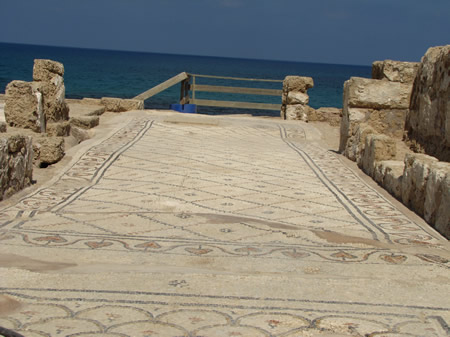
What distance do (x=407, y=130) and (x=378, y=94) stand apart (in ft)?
2.16

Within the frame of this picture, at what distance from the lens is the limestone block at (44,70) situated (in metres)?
8.49

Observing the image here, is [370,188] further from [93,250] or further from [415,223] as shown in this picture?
[93,250]

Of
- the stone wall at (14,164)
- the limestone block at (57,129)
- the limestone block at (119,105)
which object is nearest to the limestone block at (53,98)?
the limestone block at (57,129)

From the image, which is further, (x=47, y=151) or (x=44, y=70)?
(x=44, y=70)

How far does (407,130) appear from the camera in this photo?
842 cm

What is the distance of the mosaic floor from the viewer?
263 centimetres

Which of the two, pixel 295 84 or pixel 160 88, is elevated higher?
pixel 295 84

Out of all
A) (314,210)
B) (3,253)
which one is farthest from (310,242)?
(3,253)

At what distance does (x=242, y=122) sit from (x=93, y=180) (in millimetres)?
5375

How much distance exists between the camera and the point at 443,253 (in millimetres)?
4039

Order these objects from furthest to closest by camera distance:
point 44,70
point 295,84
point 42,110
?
point 295,84
point 44,70
point 42,110

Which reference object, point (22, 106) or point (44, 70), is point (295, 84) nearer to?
point (44, 70)

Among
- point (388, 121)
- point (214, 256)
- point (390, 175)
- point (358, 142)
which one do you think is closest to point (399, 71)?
point (388, 121)

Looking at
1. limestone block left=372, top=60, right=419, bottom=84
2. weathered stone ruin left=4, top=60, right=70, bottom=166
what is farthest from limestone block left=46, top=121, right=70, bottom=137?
limestone block left=372, top=60, right=419, bottom=84
